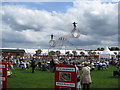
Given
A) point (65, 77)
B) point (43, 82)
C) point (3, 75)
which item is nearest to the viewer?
point (65, 77)

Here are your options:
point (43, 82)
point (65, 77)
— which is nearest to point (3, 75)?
point (65, 77)

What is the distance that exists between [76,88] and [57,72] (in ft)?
3.09

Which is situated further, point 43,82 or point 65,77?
point 43,82

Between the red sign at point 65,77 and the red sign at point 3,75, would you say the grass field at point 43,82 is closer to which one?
the red sign at point 3,75

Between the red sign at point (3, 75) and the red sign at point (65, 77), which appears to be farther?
the red sign at point (3, 75)

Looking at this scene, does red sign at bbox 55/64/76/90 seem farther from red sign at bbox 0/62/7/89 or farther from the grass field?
the grass field

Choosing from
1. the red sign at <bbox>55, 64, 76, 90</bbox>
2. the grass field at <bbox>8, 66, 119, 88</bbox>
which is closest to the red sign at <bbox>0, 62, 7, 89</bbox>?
the grass field at <bbox>8, 66, 119, 88</bbox>

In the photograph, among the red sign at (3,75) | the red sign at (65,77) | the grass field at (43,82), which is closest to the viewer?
the red sign at (65,77)

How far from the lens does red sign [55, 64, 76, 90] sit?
274 inches

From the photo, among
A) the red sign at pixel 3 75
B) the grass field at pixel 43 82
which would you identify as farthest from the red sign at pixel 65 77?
the grass field at pixel 43 82

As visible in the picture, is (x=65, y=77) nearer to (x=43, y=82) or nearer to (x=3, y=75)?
(x=3, y=75)

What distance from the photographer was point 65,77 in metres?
7.09

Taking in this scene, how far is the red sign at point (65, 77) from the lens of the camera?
697cm

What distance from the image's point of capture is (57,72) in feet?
23.5
